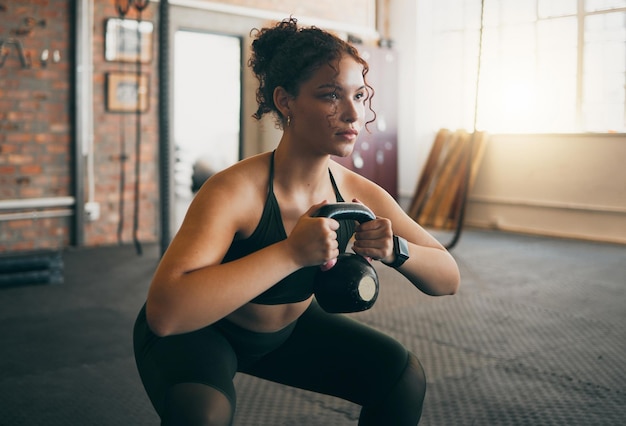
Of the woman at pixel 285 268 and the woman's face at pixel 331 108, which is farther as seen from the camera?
the woman's face at pixel 331 108

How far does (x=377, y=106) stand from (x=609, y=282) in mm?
3675

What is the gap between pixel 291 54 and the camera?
140 cm

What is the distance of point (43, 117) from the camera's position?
561cm

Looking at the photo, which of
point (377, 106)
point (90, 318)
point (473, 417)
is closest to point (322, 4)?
point (377, 106)

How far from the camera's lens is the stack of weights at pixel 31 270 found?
4.36 m

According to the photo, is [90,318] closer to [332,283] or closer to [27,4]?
[332,283]

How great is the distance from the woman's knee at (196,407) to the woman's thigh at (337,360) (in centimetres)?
29

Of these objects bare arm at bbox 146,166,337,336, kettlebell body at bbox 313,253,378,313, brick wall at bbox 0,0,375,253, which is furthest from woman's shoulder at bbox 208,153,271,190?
brick wall at bbox 0,0,375,253

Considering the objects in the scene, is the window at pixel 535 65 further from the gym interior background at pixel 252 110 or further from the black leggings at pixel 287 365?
the black leggings at pixel 287 365

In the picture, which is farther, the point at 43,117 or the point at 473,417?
the point at 43,117

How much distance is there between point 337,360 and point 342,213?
0.38 m

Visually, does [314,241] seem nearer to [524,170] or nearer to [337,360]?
[337,360]

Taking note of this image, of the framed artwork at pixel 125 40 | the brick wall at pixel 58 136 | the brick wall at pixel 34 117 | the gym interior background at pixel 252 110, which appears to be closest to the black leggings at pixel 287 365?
the gym interior background at pixel 252 110

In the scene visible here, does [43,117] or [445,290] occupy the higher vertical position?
[43,117]
